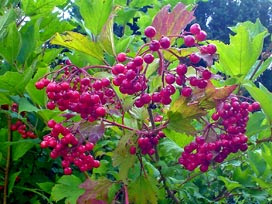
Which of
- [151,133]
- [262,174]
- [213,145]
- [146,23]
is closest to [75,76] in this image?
[151,133]

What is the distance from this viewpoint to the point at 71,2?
2578mm

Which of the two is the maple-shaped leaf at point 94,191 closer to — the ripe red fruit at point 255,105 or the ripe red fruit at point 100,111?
the ripe red fruit at point 100,111

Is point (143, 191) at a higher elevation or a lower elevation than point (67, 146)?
lower

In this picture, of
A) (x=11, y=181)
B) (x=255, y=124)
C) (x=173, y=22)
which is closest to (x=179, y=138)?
(x=255, y=124)

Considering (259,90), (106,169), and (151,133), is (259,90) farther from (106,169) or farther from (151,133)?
(106,169)

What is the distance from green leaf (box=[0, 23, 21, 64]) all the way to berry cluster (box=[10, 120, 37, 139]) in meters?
0.22

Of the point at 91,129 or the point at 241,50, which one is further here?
the point at 241,50

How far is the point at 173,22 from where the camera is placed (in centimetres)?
122

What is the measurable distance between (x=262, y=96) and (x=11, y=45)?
2.45ft

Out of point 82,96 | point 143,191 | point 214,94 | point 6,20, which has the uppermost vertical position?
point 6,20

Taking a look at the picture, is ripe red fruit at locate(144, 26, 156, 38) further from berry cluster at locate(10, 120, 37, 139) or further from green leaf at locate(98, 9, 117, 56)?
berry cluster at locate(10, 120, 37, 139)

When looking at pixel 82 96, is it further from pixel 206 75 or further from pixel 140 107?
pixel 206 75

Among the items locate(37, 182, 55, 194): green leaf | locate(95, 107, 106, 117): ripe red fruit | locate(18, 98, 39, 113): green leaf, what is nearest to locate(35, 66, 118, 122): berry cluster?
locate(95, 107, 106, 117): ripe red fruit

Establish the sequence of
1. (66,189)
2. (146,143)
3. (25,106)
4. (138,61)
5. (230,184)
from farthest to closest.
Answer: (230,184) < (66,189) < (25,106) < (146,143) < (138,61)
